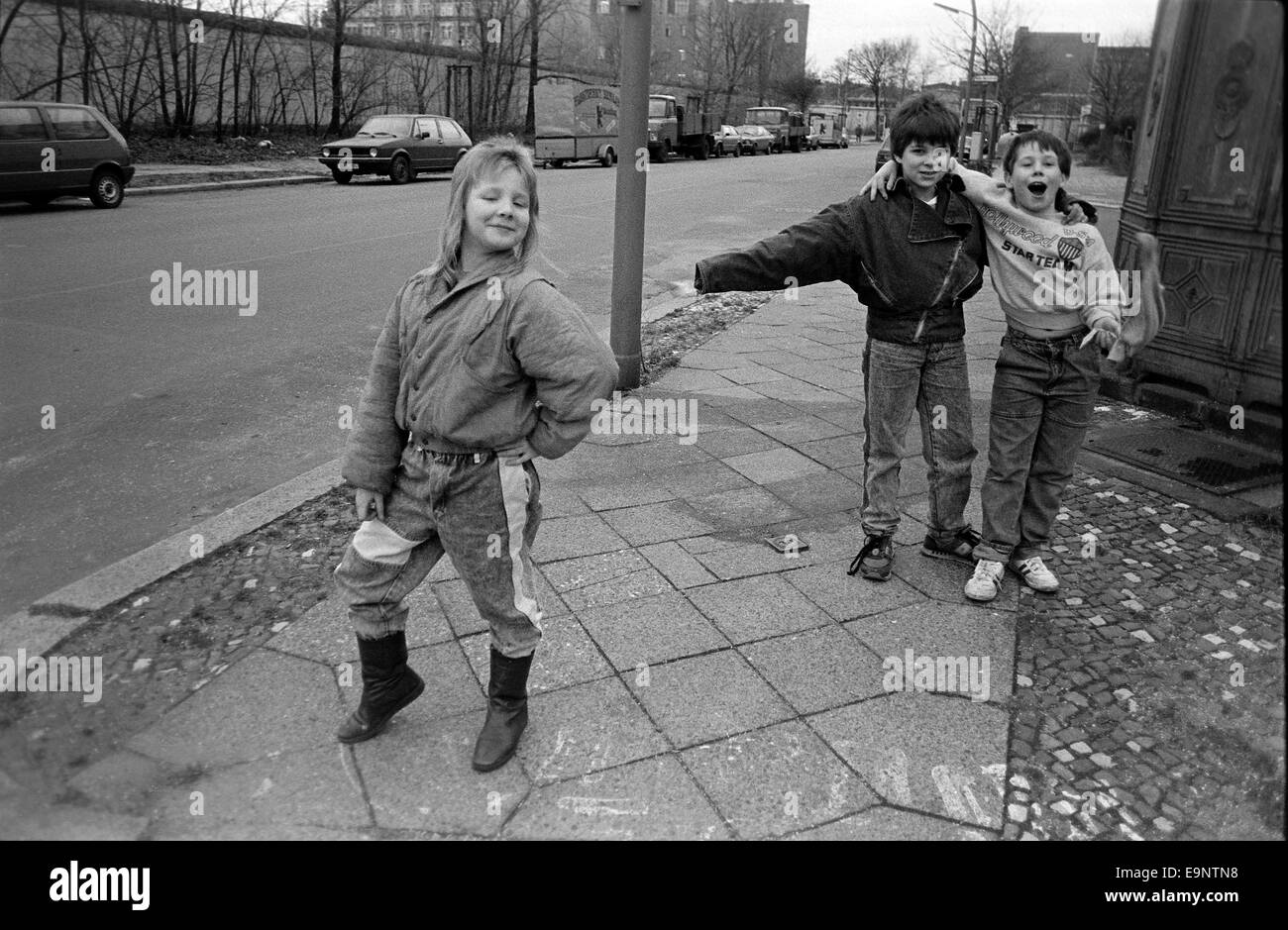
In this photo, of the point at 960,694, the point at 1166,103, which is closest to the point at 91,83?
the point at 1166,103

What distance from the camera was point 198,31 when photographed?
A: 23.7 metres

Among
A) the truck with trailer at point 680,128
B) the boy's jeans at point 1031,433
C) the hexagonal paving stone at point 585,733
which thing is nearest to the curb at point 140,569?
the hexagonal paving stone at point 585,733

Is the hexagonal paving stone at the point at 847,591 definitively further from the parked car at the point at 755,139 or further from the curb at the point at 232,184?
the parked car at the point at 755,139

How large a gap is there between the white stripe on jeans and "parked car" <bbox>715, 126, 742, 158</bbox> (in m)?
39.5

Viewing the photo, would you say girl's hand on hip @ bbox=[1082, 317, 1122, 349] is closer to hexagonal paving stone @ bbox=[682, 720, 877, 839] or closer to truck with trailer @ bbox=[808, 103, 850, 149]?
hexagonal paving stone @ bbox=[682, 720, 877, 839]

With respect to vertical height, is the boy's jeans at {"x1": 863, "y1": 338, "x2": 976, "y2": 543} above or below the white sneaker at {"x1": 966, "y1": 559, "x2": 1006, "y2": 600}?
above

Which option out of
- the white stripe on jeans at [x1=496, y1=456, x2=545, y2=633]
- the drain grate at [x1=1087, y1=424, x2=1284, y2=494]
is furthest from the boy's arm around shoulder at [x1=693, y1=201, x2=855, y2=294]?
the drain grate at [x1=1087, y1=424, x2=1284, y2=494]

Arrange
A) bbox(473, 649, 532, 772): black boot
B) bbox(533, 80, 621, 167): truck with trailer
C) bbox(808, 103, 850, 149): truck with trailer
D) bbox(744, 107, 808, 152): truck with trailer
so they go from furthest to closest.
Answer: bbox(808, 103, 850, 149): truck with trailer → bbox(744, 107, 808, 152): truck with trailer → bbox(533, 80, 621, 167): truck with trailer → bbox(473, 649, 532, 772): black boot

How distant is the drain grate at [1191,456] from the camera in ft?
14.9

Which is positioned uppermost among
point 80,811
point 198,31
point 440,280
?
point 198,31

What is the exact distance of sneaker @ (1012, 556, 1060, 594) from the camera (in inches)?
141

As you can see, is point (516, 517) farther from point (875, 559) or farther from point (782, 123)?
point (782, 123)
